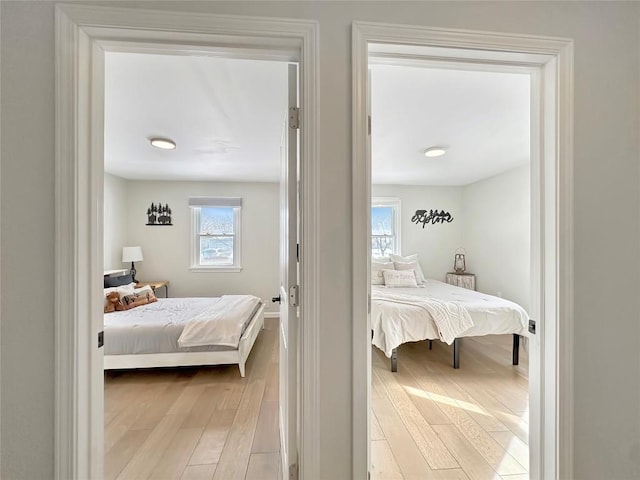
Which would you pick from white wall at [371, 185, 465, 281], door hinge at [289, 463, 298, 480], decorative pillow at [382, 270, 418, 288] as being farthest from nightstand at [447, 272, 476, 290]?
door hinge at [289, 463, 298, 480]

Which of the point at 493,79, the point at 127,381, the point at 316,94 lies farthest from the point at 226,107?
the point at 127,381

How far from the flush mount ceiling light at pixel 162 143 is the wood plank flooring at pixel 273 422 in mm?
2413

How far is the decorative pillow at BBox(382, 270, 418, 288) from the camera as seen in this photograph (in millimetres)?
4340

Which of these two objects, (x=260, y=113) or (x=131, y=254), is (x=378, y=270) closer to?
(x=260, y=113)

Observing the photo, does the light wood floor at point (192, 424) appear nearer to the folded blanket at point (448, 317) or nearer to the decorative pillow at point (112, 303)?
the decorative pillow at point (112, 303)

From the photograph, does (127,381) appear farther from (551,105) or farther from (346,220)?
(551,105)

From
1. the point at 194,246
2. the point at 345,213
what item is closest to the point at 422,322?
the point at 345,213

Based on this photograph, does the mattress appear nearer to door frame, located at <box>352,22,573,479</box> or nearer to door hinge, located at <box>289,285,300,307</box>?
door hinge, located at <box>289,285,300,307</box>

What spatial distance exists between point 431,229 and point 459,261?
0.84 metres

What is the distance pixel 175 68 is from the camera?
171 centimetres

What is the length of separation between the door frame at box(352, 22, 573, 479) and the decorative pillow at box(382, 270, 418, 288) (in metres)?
3.08

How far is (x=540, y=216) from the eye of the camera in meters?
1.24

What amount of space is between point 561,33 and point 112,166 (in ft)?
16.0

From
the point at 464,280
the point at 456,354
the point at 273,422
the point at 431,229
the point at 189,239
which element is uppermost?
the point at 431,229
